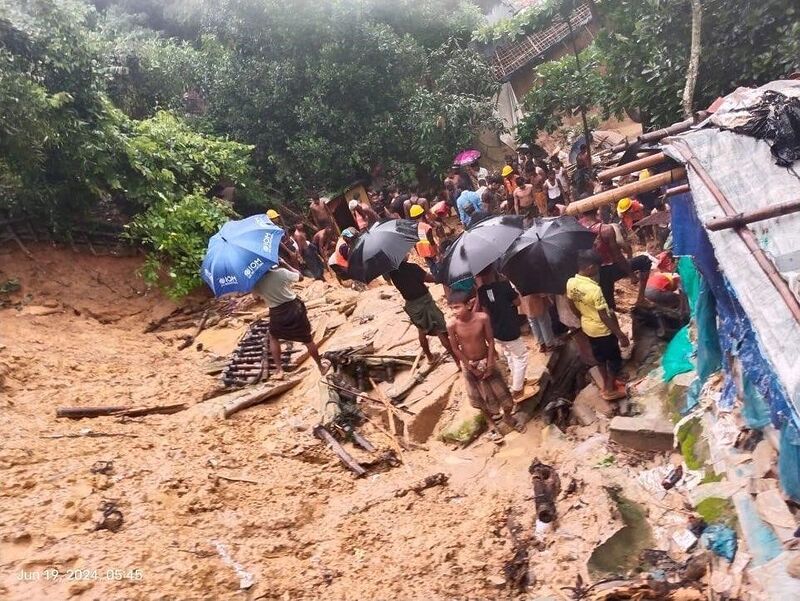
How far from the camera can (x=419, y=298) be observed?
6723mm

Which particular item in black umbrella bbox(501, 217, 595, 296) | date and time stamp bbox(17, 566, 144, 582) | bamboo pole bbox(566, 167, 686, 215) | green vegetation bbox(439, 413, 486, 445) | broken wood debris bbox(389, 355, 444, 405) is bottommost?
green vegetation bbox(439, 413, 486, 445)

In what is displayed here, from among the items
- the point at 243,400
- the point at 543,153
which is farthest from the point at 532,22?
the point at 243,400

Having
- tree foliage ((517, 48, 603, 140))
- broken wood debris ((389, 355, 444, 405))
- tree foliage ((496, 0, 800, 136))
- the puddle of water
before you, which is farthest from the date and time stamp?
tree foliage ((517, 48, 603, 140))

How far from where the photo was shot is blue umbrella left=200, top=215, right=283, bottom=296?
21.0 feet

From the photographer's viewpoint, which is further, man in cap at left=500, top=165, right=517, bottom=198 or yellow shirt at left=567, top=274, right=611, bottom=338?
man in cap at left=500, top=165, right=517, bottom=198

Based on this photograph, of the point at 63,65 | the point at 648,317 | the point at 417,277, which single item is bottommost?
the point at 648,317

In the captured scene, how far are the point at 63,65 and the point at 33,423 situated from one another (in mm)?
6947

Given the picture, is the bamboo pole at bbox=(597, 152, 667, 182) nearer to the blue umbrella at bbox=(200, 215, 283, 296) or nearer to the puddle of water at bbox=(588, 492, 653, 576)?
the puddle of water at bbox=(588, 492, 653, 576)

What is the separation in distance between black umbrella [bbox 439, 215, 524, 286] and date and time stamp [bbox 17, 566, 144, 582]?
11.7ft

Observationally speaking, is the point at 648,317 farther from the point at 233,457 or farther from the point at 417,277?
the point at 233,457

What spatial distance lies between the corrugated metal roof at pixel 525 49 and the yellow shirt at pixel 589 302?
15195 millimetres

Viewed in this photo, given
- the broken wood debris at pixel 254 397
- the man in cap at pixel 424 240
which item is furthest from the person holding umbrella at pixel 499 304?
the man in cap at pixel 424 240

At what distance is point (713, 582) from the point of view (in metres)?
3.69

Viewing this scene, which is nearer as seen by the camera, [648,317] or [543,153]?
[648,317]
